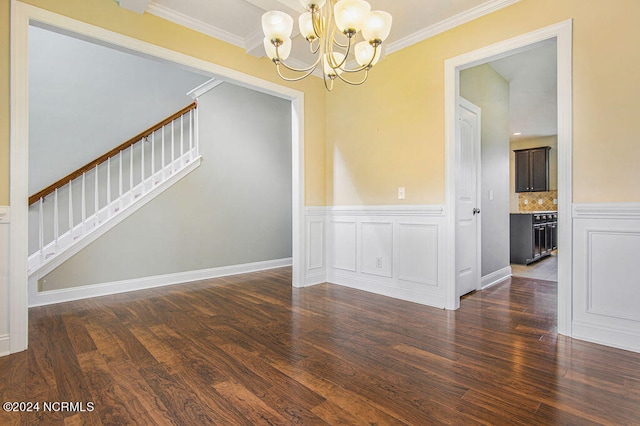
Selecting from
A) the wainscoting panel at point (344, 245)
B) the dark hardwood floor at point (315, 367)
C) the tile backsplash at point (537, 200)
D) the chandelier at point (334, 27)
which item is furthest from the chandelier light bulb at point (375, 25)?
the tile backsplash at point (537, 200)

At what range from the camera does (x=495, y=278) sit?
4.28m

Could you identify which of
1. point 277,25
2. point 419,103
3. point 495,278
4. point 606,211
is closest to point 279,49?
point 277,25

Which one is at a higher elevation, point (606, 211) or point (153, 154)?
point (153, 154)

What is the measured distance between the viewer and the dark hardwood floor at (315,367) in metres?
1.53

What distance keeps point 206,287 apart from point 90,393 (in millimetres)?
2386

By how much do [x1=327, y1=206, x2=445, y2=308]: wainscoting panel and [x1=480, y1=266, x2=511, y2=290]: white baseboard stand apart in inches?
43.7

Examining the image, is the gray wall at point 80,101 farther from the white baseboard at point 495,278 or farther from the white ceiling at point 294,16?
the white baseboard at point 495,278

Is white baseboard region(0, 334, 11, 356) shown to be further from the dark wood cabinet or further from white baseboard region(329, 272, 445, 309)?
the dark wood cabinet

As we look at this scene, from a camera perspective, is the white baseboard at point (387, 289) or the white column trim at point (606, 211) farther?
the white baseboard at point (387, 289)

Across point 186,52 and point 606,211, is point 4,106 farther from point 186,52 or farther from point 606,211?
point 606,211

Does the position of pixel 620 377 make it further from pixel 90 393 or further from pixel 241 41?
pixel 241 41

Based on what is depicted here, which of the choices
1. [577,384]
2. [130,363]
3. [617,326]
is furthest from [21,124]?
[617,326]

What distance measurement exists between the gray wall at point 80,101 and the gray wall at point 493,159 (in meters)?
4.42

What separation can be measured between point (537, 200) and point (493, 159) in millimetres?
5642
